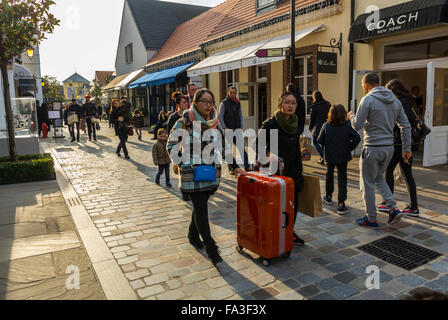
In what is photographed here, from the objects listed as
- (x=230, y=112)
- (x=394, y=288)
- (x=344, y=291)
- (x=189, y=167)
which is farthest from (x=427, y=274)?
(x=230, y=112)

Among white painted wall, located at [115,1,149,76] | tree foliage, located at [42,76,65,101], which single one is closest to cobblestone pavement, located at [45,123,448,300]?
white painted wall, located at [115,1,149,76]

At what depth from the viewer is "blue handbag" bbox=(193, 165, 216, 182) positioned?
3449mm

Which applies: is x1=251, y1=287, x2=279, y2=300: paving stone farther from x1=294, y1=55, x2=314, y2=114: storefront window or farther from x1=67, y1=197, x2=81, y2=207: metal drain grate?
x1=294, y1=55, x2=314, y2=114: storefront window

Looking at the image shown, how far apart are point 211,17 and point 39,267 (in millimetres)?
20048

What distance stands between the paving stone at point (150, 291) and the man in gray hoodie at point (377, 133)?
2810 mm

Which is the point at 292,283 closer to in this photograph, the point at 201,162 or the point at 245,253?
the point at 245,253

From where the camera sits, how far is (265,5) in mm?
13859

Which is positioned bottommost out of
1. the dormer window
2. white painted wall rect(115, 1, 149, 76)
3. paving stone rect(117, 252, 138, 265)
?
paving stone rect(117, 252, 138, 265)

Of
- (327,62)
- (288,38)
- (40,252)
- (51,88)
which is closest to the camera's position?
(40,252)

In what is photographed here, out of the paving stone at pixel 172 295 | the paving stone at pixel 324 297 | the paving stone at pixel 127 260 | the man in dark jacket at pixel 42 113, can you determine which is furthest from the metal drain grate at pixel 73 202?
the man in dark jacket at pixel 42 113

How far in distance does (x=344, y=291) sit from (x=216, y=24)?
59.7 ft

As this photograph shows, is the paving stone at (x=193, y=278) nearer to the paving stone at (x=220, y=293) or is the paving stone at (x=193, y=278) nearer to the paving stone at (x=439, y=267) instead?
the paving stone at (x=220, y=293)

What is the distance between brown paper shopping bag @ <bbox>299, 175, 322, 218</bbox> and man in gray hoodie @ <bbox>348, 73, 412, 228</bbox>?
1.03m
